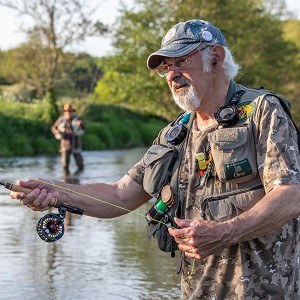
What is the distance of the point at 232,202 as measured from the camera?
12.4ft

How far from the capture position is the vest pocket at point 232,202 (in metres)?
3.76

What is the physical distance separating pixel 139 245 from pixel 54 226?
6.22 m

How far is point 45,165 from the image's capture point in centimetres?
2481

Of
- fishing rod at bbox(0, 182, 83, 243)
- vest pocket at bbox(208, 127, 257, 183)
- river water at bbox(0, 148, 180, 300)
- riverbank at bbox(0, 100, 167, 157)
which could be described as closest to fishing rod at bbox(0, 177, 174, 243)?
fishing rod at bbox(0, 182, 83, 243)

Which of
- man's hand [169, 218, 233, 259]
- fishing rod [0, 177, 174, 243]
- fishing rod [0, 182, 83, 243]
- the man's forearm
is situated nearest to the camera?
man's hand [169, 218, 233, 259]

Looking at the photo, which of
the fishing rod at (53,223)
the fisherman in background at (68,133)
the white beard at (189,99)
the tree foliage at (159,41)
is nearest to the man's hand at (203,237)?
the white beard at (189,99)

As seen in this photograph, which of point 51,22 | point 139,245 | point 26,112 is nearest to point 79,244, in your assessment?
point 139,245

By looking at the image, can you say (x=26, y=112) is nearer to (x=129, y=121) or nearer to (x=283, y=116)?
(x=129, y=121)

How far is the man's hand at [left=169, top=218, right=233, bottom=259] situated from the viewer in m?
3.54

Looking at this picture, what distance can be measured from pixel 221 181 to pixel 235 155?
0.47ft

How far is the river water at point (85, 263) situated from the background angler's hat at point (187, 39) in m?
2.34

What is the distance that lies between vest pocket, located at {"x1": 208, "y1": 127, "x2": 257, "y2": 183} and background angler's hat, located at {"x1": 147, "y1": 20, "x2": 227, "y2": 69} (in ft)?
1.43

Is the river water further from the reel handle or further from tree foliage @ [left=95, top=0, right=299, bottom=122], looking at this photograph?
tree foliage @ [left=95, top=0, right=299, bottom=122]

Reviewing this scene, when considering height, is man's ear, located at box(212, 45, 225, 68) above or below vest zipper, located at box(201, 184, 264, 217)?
above
